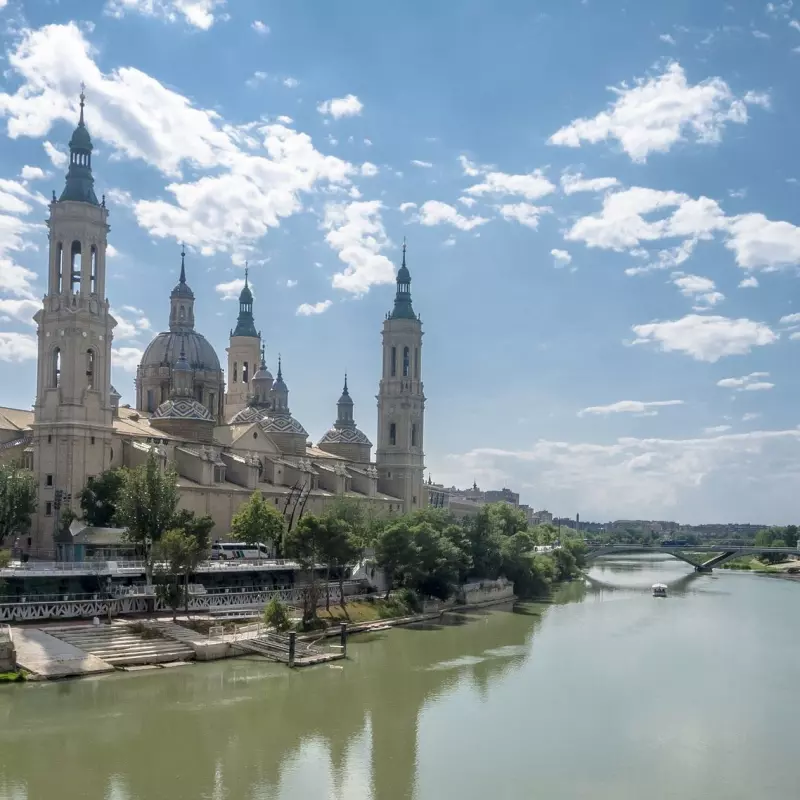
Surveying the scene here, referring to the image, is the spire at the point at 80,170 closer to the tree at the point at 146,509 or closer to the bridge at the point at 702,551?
the tree at the point at 146,509

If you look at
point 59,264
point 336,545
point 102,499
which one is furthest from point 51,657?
point 59,264

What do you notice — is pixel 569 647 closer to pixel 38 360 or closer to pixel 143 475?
pixel 143 475

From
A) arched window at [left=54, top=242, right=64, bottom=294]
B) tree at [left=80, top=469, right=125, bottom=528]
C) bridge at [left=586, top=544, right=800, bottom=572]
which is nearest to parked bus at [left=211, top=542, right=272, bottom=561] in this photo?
tree at [left=80, top=469, right=125, bottom=528]

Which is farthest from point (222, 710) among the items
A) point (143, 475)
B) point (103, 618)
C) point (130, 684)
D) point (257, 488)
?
point (257, 488)

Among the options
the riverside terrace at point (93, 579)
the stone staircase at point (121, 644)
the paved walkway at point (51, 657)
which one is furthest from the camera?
the riverside terrace at point (93, 579)

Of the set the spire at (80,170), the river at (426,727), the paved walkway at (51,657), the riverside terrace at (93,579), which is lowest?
the river at (426,727)

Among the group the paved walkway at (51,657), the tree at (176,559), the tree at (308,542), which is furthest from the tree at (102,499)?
the paved walkway at (51,657)
